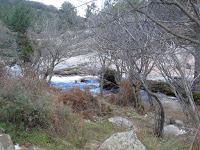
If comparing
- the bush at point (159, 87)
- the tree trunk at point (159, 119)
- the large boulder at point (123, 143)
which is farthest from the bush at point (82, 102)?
the bush at point (159, 87)

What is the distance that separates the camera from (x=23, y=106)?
8992mm

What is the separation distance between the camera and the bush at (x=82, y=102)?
1266 cm

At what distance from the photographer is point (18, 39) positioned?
1021 inches

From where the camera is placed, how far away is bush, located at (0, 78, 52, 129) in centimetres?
895

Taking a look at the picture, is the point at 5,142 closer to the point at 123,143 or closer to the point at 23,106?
the point at 23,106

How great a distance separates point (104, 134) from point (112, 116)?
2619 millimetres

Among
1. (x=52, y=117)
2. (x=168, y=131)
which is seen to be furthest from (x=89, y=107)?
(x=52, y=117)

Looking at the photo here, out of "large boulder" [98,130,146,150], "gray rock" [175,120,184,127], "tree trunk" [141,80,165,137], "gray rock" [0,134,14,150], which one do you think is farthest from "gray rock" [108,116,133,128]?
"gray rock" [0,134,14,150]

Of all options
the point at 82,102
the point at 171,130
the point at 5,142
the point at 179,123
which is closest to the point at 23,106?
the point at 5,142

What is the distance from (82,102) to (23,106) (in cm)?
424

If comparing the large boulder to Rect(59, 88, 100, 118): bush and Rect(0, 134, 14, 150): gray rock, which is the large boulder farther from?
Rect(59, 88, 100, 118): bush

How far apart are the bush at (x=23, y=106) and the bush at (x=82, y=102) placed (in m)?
3.04

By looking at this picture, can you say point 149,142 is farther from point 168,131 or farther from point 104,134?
point 168,131

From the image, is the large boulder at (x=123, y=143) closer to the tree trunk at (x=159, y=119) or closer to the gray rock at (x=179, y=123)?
the tree trunk at (x=159, y=119)
